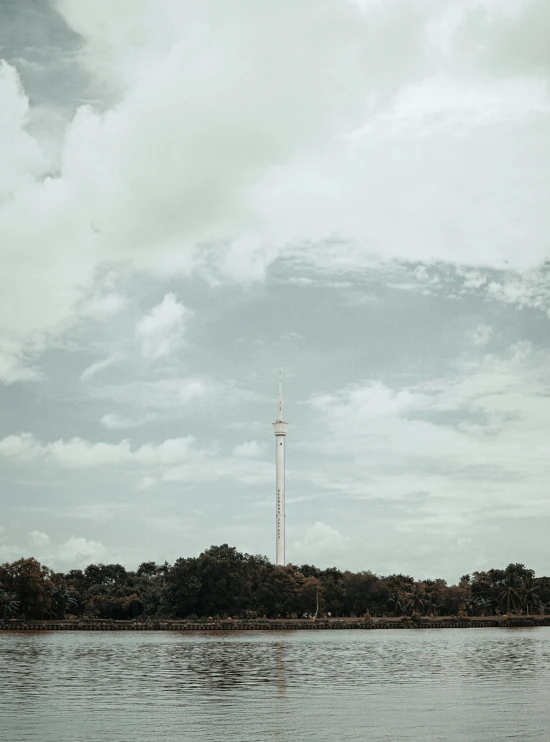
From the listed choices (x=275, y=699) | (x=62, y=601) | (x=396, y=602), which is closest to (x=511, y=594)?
(x=396, y=602)

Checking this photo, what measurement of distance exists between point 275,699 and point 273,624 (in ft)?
375

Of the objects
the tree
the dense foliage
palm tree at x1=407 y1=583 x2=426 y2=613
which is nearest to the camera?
the tree

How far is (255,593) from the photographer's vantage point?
158 metres

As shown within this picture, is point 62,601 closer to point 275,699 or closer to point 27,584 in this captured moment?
point 27,584

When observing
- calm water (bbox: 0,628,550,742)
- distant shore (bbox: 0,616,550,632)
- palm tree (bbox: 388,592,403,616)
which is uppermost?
palm tree (bbox: 388,592,403,616)

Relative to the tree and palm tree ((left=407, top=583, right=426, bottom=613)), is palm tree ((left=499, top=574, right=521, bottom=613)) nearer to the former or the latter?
palm tree ((left=407, top=583, right=426, bottom=613))

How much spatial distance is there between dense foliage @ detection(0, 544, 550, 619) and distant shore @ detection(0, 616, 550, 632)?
11.3ft

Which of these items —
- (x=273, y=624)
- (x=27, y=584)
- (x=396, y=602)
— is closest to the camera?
(x=27, y=584)

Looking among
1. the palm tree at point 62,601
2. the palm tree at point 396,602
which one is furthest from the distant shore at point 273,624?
the palm tree at point 62,601

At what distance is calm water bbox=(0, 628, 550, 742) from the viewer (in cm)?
2744

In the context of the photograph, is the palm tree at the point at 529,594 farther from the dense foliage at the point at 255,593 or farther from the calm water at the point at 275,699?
the calm water at the point at 275,699

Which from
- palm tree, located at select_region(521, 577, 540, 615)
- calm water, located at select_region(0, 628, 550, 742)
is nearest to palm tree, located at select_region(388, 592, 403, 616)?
palm tree, located at select_region(521, 577, 540, 615)

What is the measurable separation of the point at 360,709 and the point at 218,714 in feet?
17.3

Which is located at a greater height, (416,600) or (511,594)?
(511,594)
